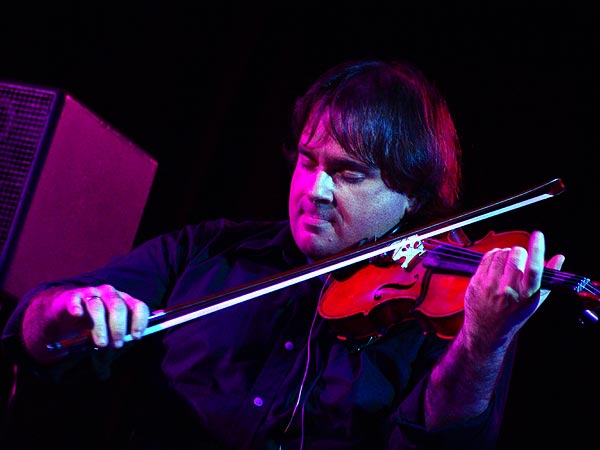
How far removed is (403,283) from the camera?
63.1 inches

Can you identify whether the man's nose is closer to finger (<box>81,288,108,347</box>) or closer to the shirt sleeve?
the shirt sleeve

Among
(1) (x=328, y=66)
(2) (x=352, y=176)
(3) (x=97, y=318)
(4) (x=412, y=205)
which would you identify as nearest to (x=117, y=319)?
(3) (x=97, y=318)

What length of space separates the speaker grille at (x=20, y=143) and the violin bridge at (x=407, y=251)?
4.31 feet

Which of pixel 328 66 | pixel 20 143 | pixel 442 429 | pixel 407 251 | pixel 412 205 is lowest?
pixel 442 429

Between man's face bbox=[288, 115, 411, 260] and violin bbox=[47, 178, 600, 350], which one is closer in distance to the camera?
violin bbox=[47, 178, 600, 350]

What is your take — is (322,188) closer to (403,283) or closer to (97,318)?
(403,283)

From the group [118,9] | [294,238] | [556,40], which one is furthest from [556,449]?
[118,9]

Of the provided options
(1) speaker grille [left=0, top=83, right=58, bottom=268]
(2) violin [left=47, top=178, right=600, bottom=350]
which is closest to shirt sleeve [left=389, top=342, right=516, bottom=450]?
(2) violin [left=47, top=178, right=600, bottom=350]

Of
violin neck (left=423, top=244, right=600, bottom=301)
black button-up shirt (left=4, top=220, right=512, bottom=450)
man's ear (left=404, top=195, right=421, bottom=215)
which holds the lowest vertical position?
black button-up shirt (left=4, top=220, right=512, bottom=450)

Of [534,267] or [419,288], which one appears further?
[419,288]

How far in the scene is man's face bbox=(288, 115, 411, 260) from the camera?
1.82m

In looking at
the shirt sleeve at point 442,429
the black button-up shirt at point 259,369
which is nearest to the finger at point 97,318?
the black button-up shirt at point 259,369

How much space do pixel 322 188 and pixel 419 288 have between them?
16.8 inches

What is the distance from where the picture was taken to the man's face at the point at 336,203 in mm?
1822
